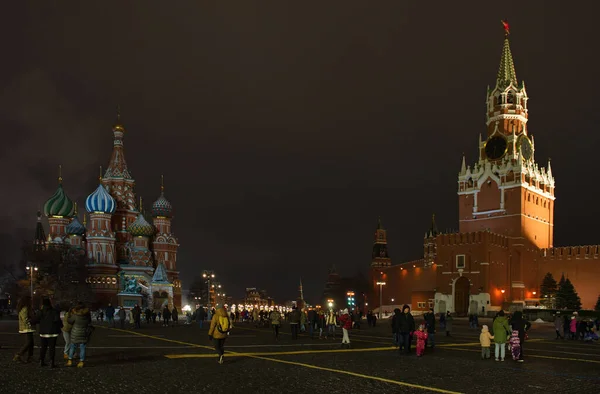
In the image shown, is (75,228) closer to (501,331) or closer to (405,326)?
(405,326)

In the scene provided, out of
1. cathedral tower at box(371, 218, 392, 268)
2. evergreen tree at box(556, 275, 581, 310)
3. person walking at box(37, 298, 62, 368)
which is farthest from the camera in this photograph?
cathedral tower at box(371, 218, 392, 268)

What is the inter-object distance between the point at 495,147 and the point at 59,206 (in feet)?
177

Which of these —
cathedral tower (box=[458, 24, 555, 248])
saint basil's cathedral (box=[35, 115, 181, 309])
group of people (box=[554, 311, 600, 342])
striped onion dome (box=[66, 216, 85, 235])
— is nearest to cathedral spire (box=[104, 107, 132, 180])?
saint basil's cathedral (box=[35, 115, 181, 309])

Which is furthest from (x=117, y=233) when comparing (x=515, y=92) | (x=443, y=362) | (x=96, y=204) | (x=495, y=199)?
(x=443, y=362)

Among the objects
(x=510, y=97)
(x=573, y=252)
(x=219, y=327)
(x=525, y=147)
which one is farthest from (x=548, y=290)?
(x=219, y=327)

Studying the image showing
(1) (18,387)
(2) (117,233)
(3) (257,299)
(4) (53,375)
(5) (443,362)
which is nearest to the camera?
(1) (18,387)

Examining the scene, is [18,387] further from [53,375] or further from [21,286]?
[21,286]

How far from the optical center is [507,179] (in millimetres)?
69688

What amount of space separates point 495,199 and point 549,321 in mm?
24281

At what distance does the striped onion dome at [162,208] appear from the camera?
78438 mm

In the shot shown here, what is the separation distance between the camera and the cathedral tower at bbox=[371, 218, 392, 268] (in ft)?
340

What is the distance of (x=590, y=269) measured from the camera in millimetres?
63281

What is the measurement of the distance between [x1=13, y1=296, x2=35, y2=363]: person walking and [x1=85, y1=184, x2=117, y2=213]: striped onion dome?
2323 inches

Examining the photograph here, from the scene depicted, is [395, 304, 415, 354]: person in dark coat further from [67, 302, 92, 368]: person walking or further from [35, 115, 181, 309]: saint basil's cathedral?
[35, 115, 181, 309]: saint basil's cathedral
